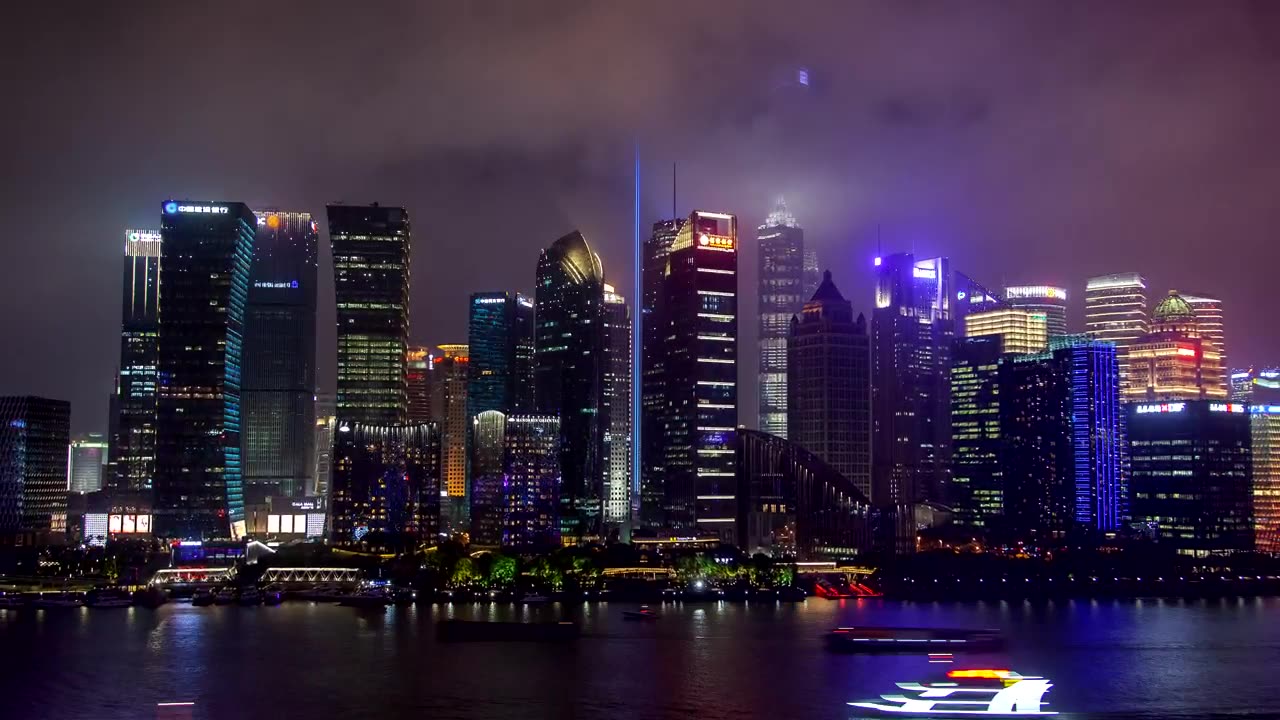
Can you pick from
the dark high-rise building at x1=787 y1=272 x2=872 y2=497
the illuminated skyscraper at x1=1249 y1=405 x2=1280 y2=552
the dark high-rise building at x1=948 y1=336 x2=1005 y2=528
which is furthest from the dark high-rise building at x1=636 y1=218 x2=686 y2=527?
the illuminated skyscraper at x1=1249 y1=405 x2=1280 y2=552

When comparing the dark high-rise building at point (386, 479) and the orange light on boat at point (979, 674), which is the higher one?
the dark high-rise building at point (386, 479)

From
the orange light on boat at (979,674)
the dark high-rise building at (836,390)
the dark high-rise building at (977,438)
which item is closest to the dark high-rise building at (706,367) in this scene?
the dark high-rise building at (836,390)

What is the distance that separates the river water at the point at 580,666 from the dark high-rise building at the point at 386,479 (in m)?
50.2

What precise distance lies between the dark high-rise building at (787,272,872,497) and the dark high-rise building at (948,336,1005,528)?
12.7 meters

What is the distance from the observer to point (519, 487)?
174m

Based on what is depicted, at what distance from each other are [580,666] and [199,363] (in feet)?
327

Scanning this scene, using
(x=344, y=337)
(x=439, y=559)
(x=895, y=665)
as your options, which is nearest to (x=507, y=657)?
(x=895, y=665)

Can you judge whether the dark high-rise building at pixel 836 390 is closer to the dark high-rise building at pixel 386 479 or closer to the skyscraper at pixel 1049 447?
the skyscraper at pixel 1049 447

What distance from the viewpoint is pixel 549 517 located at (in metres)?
173

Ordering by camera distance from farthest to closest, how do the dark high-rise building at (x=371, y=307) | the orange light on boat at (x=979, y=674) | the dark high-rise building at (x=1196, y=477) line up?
1. the dark high-rise building at (x=371, y=307)
2. the dark high-rise building at (x=1196, y=477)
3. the orange light on boat at (x=979, y=674)

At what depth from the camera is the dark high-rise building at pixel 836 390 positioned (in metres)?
196

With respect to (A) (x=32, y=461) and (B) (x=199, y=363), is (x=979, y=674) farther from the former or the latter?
(A) (x=32, y=461)

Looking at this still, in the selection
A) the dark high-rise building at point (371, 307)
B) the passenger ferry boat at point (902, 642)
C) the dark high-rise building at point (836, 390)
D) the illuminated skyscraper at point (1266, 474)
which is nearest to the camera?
the passenger ferry boat at point (902, 642)

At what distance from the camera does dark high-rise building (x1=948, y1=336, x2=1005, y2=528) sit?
610 ft
